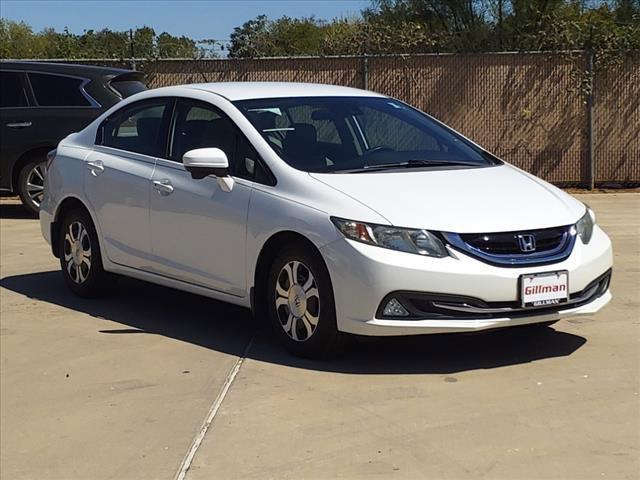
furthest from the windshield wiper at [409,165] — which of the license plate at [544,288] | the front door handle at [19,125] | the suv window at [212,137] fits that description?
the front door handle at [19,125]

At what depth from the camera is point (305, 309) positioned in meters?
5.75

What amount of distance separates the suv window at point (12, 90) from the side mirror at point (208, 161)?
6.59 meters

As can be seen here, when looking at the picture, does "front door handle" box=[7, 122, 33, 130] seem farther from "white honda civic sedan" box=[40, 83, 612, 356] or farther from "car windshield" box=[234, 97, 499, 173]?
"car windshield" box=[234, 97, 499, 173]

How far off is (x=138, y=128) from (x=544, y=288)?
333cm

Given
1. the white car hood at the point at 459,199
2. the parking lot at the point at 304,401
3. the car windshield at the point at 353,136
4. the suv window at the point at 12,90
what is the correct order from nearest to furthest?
1. the parking lot at the point at 304,401
2. the white car hood at the point at 459,199
3. the car windshield at the point at 353,136
4. the suv window at the point at 12,90

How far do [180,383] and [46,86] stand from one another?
7528 mm

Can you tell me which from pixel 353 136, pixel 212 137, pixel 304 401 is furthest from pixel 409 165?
pixel 304 401

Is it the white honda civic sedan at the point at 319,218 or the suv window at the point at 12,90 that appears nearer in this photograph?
the white honda civic sedan at the point at 319,218

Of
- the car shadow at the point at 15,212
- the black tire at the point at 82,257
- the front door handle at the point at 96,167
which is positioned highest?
the front door handle at the point at 96,167

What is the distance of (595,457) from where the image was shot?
4.31m

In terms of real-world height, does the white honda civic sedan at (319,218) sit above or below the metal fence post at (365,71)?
below

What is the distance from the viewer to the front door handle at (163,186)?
6684 millimetres

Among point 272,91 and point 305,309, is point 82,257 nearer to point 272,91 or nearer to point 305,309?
point 272,91

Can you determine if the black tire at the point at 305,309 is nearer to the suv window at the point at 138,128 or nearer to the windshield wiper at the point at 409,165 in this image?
the windshield wiper at the point at 409,165
